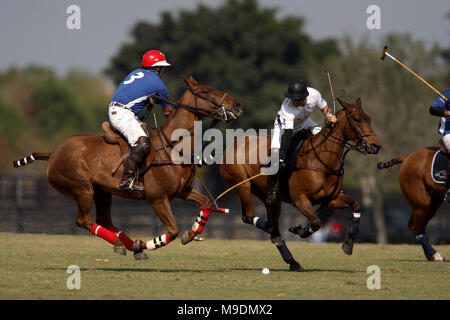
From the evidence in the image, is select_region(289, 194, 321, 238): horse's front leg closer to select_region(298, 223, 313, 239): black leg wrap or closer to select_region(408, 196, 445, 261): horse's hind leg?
select_region(298, 223, 313, 239): black leg wrap

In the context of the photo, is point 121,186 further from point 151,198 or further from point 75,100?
point 75,100

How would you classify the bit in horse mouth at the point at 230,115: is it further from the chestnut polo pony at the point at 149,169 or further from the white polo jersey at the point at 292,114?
the white polo jersey at the point at 292,114

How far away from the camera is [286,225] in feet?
81.2

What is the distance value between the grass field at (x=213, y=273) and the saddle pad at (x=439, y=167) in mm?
1418

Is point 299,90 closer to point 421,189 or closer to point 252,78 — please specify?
point 421,189

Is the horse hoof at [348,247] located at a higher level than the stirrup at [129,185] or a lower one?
lower

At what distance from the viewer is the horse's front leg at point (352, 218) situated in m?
11.9

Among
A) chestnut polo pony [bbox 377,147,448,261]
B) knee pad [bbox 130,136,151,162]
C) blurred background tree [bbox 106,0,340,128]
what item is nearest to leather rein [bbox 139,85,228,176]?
knee pad [bbox 130,136,151,162]

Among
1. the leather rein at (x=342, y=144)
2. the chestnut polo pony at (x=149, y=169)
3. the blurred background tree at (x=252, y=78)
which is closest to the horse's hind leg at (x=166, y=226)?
the chestnut polo pony at (x=149, y=169)

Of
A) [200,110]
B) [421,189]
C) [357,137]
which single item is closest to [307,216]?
[357,137]

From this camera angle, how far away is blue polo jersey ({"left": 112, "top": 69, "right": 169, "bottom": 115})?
39.0 feet

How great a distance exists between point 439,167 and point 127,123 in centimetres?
559

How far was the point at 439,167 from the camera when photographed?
14289 mm

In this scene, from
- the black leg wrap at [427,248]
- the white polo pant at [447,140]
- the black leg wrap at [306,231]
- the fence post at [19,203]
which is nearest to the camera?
the black leg wrap at [306,231]
